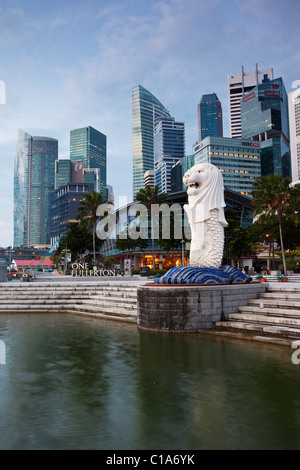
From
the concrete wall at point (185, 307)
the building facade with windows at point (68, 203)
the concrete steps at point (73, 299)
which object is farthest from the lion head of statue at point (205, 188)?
the building facade with windows at point (68, 203)

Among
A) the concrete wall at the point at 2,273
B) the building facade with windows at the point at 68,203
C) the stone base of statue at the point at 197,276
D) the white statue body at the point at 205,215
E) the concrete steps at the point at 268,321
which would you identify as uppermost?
the building facade with windows at the point at 68,203

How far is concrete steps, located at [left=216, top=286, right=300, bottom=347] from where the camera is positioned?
10.9 m

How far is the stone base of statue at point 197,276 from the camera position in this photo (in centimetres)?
1414

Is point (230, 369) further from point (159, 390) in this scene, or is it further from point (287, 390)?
point (159, 390)

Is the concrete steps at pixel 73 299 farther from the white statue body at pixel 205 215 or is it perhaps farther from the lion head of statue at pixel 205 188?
the lion head of statue at pixel 205 188

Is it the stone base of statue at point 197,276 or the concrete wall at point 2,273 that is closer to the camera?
the stone base of statue at point 197,276

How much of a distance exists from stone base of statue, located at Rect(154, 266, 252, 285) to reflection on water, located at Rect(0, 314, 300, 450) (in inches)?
113

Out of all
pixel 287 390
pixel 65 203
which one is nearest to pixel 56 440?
pixel 287 390

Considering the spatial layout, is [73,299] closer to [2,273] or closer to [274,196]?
[2,273]

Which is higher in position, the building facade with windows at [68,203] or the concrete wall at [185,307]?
the building facade with windows at [68,203]

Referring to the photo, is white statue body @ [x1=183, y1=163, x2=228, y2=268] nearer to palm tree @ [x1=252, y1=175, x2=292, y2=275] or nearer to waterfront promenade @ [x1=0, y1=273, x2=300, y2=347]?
waterfront promenade @ [x1=0, y1=273, x2=300, y2=347]

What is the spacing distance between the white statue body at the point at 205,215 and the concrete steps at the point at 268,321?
2991mm

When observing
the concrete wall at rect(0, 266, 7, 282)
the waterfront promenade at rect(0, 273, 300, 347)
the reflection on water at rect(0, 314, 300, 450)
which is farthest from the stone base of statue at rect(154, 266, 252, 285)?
the concrete wall at rect(0, 266, 7, 282)
